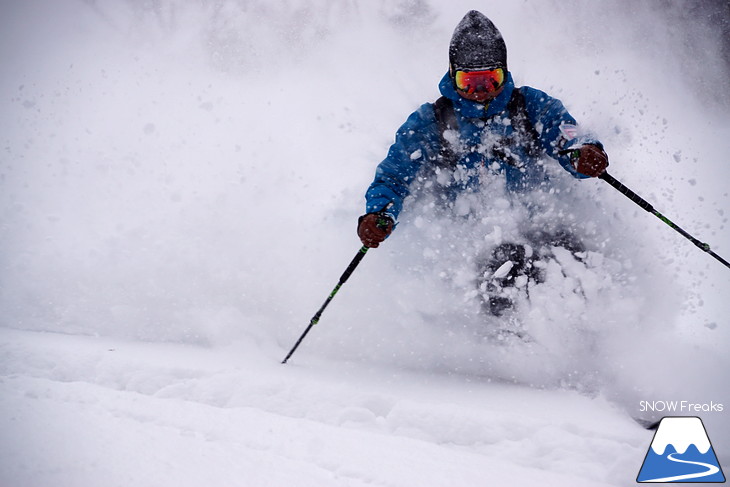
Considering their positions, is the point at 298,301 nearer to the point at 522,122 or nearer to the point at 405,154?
the point at 405,154

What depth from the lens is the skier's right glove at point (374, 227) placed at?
2322mm

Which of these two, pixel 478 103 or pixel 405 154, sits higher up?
pixel 478 103

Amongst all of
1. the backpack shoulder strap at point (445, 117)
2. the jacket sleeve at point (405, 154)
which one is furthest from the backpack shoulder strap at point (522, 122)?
the jacket sleeve at point (405, 154)

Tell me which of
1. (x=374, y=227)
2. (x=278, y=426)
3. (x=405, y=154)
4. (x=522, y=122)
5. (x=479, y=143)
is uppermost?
(x=522, y=122)

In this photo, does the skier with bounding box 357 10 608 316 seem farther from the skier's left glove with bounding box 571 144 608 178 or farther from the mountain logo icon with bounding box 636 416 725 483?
the mountain logo icon with bounding box 636 416 725 483

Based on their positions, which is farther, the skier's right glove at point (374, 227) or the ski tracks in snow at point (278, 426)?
the skier's right glove at point (374, 227)

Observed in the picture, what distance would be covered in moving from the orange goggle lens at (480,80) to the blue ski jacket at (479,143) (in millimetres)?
75

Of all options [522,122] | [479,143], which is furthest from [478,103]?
[522,122]

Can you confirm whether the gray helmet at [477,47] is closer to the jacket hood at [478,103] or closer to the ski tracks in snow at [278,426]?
the jacket hood at [478,103]

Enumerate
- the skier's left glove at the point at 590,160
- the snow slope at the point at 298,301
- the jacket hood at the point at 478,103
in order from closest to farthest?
1. the snow slope at the point at 298,301
2. the skier's left glove at the point at 590,160
3. the jacket hood at the point at 478,103

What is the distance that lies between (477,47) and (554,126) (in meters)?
0.68

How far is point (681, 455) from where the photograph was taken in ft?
6.10

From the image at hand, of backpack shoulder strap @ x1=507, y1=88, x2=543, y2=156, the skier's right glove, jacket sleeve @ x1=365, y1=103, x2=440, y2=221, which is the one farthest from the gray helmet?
the skier's right glove

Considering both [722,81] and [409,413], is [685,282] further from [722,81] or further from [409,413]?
[722,81]
